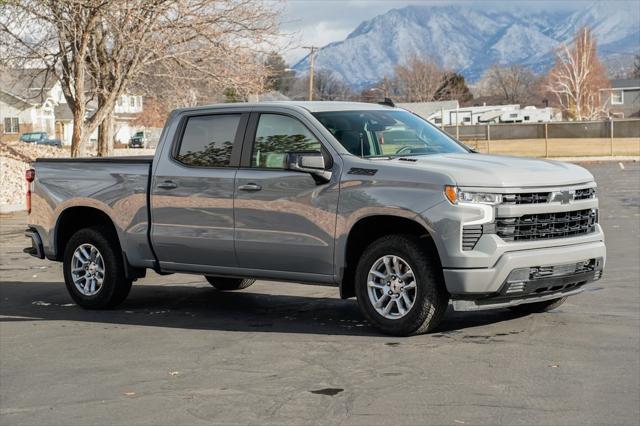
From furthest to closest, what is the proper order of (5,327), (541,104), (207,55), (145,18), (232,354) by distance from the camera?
(541,104)
(207,55)
(145,18)
(5,327)
(232,354)

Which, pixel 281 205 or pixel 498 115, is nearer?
pixel 281 205

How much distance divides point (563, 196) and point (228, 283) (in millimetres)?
4492

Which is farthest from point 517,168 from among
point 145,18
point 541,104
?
point 541,104

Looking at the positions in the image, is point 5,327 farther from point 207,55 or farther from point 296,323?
point 207,55

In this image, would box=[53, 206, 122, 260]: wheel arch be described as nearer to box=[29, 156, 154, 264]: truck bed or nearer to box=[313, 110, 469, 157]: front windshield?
box=[29, 156, 154, 264]: truck bed

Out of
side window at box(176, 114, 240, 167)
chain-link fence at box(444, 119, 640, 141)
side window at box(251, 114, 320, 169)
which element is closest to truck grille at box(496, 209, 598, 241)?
side window at box(251, 114, 320, 169)

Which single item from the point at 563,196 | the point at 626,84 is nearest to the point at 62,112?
the point at 626,84

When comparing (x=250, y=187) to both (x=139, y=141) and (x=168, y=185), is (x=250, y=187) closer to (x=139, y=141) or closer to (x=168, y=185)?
(x=168, y=185)

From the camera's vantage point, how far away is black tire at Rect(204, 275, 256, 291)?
11891 mm

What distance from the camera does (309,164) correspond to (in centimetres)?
900

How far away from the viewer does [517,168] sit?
8594mm

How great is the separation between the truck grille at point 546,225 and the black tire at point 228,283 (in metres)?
4.24

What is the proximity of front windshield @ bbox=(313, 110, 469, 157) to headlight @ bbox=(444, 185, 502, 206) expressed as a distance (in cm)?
107

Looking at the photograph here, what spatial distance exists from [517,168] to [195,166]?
3.16 m
